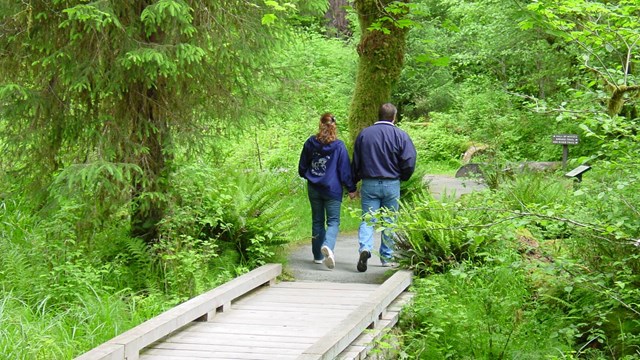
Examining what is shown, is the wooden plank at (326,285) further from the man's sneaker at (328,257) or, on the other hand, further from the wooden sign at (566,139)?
the wooden sign at (566,139)

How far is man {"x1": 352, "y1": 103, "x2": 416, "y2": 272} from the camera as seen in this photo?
10367mm

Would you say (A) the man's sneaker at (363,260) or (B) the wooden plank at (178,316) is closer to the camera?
(B) the wooden plank at (178,316)

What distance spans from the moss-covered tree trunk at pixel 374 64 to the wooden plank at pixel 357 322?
279 inches

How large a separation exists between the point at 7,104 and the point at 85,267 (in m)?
2.05

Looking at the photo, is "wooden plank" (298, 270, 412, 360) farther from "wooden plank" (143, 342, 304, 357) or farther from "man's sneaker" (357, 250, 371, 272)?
"man's sneaker" (357, 250, 371, 272)

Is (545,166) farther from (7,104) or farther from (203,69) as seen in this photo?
(7,104)

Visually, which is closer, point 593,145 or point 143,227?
point 143,227

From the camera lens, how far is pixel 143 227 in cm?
1028

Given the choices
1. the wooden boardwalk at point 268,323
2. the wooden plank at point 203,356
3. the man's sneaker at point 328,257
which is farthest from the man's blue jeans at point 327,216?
the wooden plank at point 203,356

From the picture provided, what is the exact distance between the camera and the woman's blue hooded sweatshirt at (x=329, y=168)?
1044 centimetres

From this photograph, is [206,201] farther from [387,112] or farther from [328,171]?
[387,112]

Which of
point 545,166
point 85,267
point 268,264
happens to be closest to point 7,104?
point 85,267

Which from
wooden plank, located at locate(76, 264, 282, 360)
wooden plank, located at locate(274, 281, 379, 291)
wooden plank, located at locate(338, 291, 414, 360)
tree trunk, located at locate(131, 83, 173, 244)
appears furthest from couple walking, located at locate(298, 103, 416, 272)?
tree trunk, located at locate(131, 83, 173, 244)

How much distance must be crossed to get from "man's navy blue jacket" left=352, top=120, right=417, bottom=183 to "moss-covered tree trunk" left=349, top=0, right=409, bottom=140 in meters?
5.86
